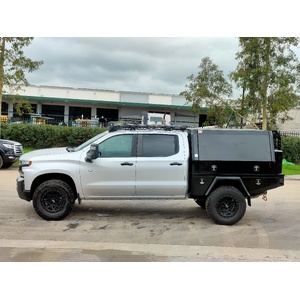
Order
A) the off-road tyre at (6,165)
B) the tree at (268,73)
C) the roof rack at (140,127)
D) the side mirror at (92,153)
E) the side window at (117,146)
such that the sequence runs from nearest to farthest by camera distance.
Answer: the side mirror at (92,153), the side window at (117,146), the roof rack at (140,127), the off-road tyre at (6,165), the tree at (268,73)

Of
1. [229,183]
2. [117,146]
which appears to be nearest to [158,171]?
[117,146]

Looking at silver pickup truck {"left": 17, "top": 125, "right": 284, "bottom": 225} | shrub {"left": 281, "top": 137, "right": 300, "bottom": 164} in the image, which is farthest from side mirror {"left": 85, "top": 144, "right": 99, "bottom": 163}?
shrub {"left": 281, "top": 137, "right": 300, "bottom": 164}

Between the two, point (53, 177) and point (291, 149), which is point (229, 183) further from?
point (291, 149)

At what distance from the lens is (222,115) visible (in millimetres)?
21125

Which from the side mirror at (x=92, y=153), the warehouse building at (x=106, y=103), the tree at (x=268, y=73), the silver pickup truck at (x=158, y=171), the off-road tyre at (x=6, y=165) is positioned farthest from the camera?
the warehouse building at (x=106, y=103)

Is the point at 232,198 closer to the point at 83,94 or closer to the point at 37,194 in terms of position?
the point at 37,194

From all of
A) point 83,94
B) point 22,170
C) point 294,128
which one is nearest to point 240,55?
point 294,128

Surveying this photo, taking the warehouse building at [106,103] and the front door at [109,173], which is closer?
the front door at [109,173]

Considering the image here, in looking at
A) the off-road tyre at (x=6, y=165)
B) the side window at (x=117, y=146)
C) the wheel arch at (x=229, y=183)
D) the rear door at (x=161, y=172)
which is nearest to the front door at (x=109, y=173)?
the side window at (x=117, y=146)

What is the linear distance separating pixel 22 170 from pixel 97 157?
1.44 meters

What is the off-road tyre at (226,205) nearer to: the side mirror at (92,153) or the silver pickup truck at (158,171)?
the silver pickup truck at (158,171)

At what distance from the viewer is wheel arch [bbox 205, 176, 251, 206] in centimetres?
674

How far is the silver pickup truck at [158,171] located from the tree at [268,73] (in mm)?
12937

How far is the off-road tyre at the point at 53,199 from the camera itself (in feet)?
21.6
